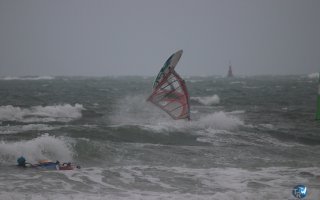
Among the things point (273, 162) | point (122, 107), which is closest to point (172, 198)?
point (273, 162)

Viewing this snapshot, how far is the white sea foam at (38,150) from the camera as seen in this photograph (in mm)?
11445

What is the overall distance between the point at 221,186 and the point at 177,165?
2.21 meters

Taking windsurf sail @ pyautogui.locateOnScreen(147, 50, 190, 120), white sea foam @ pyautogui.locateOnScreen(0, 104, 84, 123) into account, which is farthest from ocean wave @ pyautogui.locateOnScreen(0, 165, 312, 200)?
white sea foam @ pyautogui.locateOnScreen(0, 104, 84, 123)

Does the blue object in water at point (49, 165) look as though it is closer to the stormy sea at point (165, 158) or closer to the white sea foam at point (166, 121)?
the stormy sea at point (165, 158)

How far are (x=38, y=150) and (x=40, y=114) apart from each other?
10.6 meters

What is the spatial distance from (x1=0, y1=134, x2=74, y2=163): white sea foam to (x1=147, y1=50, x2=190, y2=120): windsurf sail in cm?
383

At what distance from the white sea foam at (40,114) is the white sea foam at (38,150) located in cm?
735

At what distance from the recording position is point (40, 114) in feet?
73.5

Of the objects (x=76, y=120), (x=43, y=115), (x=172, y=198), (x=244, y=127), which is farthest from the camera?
(x=43, y=115)

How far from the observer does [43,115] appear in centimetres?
2209

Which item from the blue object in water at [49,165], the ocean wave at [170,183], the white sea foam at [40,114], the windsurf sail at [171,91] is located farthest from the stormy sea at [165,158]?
the windsurf sail at [171,91]

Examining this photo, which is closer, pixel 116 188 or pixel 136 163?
pixel 116 188

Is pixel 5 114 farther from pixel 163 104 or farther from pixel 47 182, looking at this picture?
pixel 47 182

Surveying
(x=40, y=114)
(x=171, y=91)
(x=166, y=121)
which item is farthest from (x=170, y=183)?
(x=40, y=114)
